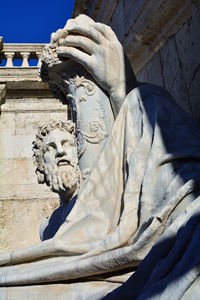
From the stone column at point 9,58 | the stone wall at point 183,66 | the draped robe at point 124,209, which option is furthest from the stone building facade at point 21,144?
the draped robe at point 124,209

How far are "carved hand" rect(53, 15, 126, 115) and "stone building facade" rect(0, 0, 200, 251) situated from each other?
1.70 ft

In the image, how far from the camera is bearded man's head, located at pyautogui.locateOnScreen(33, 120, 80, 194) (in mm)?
3180

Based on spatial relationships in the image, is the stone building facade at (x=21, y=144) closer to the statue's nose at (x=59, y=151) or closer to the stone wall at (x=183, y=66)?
the statue's nose at (x=59, y=151)

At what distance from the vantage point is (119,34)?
3836mm

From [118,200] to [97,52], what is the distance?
78 centimetres

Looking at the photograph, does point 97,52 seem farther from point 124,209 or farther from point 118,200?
point 124,209

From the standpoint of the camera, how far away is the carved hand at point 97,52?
247 cm

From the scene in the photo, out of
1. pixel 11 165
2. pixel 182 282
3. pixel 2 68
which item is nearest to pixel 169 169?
pixel 182 282

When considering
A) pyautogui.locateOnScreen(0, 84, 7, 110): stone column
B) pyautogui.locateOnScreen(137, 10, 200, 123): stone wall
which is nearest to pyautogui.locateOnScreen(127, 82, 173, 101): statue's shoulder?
pyautogui.locateOnScreen(137, 10, 200, 123): stone wall

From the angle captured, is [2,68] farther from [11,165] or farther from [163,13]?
[163,13]

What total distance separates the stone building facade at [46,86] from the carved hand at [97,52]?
518 millimetres

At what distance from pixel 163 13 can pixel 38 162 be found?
1165 millimetres

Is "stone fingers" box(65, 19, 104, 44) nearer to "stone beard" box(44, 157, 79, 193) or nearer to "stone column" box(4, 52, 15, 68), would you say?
"stone beard" box(44, 157, 79, 193)

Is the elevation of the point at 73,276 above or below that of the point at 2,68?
Answer: below
